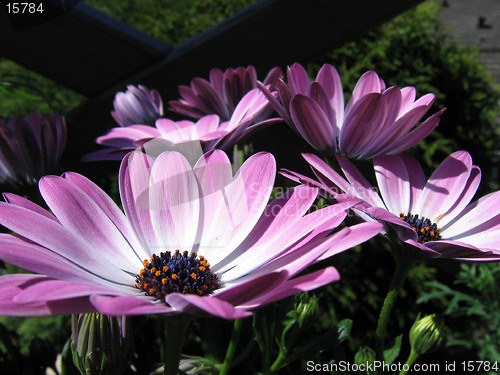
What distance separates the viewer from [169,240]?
0.45 m

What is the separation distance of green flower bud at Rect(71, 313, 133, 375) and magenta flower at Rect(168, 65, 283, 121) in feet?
1.17

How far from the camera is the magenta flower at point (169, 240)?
0.27m

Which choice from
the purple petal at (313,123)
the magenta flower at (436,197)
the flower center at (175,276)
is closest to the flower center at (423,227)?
the magenta flower at (436,197)

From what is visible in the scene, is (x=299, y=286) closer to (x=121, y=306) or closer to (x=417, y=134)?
(x=121, y=306)

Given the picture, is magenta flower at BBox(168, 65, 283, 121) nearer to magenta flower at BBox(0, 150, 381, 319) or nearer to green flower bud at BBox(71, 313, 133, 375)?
magenta flower at BBox(0, 150, 381, 319)

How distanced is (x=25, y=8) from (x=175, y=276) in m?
0.51

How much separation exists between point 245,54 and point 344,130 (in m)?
0.43

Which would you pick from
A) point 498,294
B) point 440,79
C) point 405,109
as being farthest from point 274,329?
point 440,79

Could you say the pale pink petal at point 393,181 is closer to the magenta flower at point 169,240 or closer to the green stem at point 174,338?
the magenta flower at point 169,240

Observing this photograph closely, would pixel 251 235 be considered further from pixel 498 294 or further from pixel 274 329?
pixel 498 294

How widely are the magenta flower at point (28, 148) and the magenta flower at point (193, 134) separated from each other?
0.17 ft

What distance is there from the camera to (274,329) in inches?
19.5

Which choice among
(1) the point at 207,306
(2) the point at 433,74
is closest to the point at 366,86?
(1) the point at 207,306

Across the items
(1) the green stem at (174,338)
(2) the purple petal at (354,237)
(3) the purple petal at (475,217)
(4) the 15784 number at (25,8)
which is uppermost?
(4) the 15784 number at (25,8)
